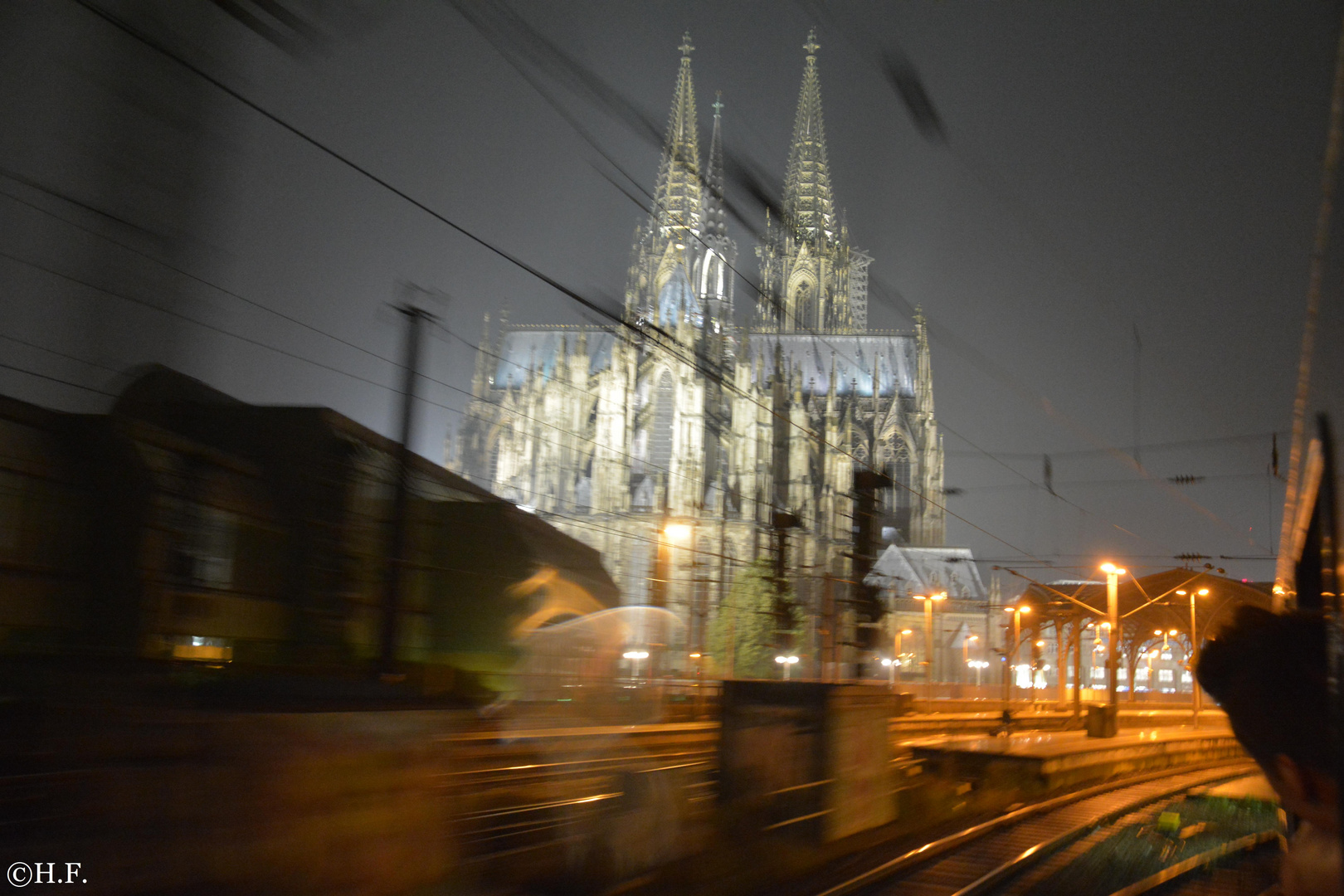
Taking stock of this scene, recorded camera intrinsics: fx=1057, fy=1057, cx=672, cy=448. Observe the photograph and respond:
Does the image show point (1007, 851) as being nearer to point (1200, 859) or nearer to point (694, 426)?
point (1200, 859)

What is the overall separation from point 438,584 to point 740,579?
26.8 metres

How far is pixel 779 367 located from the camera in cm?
5891

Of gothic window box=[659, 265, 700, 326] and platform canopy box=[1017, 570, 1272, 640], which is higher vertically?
gothic window box=[659, 265, 700, 326]

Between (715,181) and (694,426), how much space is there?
3897cm

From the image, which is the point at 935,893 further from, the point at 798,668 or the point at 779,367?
the point at 779,367

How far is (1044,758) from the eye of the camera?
39.3 feet

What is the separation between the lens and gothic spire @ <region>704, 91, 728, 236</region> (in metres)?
77.4

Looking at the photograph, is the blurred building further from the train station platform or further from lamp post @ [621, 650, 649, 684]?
lamp post @ [621, 650, 649, 684]

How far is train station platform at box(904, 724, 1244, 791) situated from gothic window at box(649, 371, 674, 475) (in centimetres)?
4381

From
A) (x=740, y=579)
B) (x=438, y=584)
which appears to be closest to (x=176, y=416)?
(x=438, y=584)
